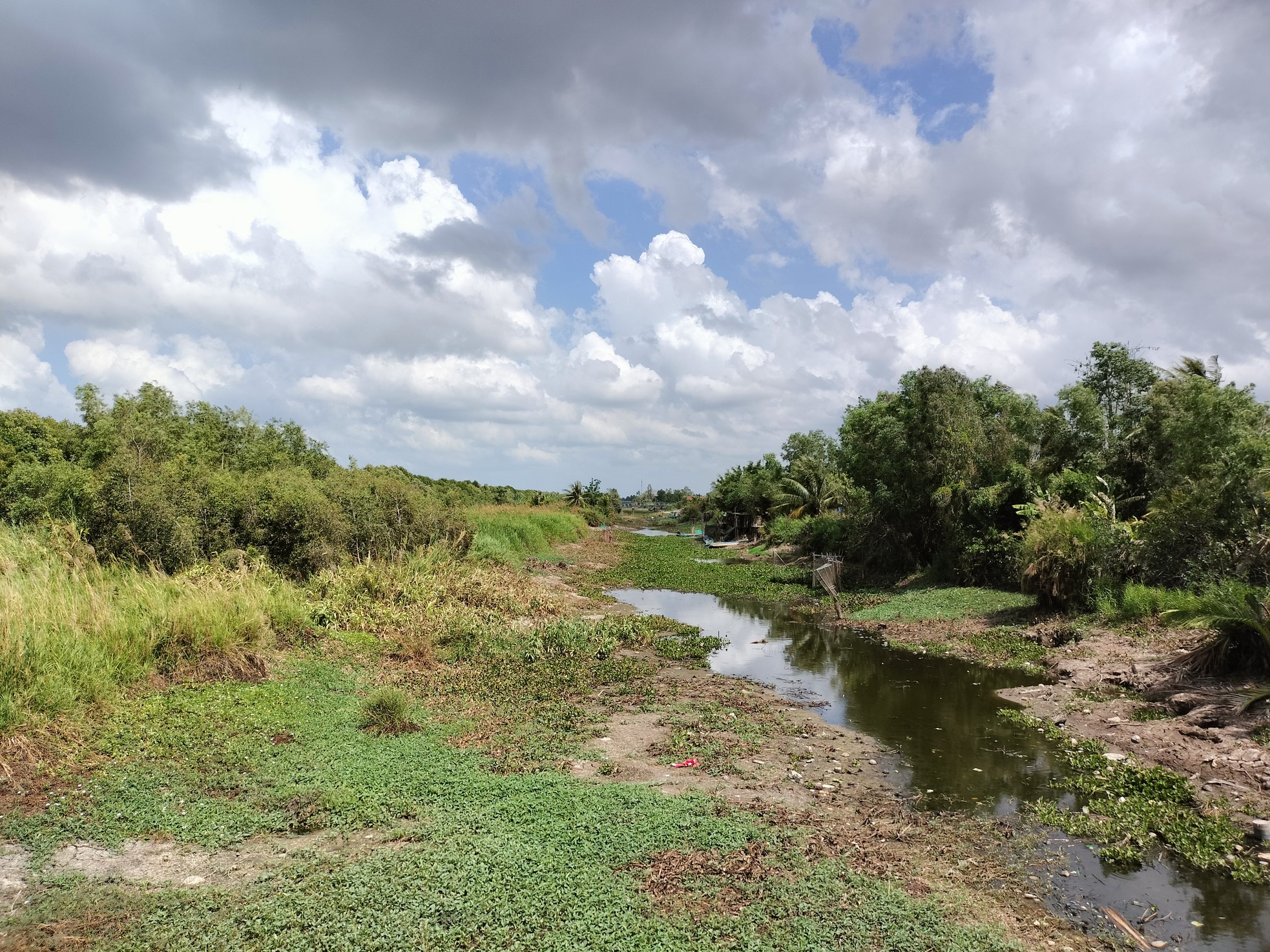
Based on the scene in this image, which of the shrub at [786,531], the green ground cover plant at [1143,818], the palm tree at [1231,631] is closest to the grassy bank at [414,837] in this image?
the green ground cover plant at [1143,818]

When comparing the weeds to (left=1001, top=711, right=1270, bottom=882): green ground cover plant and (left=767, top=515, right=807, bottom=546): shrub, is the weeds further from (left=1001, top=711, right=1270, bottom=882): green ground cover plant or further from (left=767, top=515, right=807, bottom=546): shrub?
(left=767, top=515, right=807, bottom=546): shrub

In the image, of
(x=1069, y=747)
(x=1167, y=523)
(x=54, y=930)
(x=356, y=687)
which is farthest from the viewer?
(x=1167, y=523)

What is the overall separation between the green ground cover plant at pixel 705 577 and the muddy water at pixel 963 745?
4.71 meters

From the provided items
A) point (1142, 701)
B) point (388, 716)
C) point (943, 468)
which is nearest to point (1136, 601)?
point (1142, 701)

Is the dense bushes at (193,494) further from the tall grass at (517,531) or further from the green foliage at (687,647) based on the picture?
the green foliage at (687,647)

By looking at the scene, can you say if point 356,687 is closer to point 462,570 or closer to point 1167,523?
point 462,570

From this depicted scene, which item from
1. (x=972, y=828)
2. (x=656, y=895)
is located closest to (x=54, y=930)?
(x=656, y=895)

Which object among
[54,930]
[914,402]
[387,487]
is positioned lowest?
[54,930]

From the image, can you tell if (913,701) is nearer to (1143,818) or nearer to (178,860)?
(1143,818)

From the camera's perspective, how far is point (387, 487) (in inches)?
723

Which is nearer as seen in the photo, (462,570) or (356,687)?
(356,687)

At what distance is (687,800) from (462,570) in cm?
1185

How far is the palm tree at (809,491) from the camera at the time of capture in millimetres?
37469

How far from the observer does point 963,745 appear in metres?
9.08
